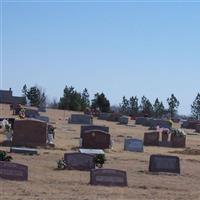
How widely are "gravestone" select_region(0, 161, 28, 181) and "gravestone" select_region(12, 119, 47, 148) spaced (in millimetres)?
15370

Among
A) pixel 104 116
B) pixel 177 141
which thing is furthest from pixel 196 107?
pixel 177 141

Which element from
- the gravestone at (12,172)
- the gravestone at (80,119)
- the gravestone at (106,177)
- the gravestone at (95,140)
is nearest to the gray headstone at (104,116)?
the gravestone at (80,119)

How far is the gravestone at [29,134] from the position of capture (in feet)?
103

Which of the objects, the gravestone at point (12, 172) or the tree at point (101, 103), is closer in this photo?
the gravestone at point (12, 172)

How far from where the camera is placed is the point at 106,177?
15906 mm

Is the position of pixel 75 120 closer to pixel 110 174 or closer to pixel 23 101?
pixel 23 101

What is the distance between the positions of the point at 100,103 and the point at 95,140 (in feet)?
247

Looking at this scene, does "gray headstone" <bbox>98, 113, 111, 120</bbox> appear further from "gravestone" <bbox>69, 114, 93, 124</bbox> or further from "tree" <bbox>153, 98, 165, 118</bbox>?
"tree" <bbox>153, 98, 165, 118</bbox>

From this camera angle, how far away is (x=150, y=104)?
13075 cm

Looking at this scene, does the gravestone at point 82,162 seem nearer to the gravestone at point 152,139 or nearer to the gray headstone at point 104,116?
the gravestone at point 152,139

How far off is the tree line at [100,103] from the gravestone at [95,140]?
71955mm

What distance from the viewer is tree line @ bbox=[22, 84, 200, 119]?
10825cm

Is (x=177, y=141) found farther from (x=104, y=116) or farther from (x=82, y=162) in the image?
(x=104, y=116)

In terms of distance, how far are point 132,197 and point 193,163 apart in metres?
13.3
